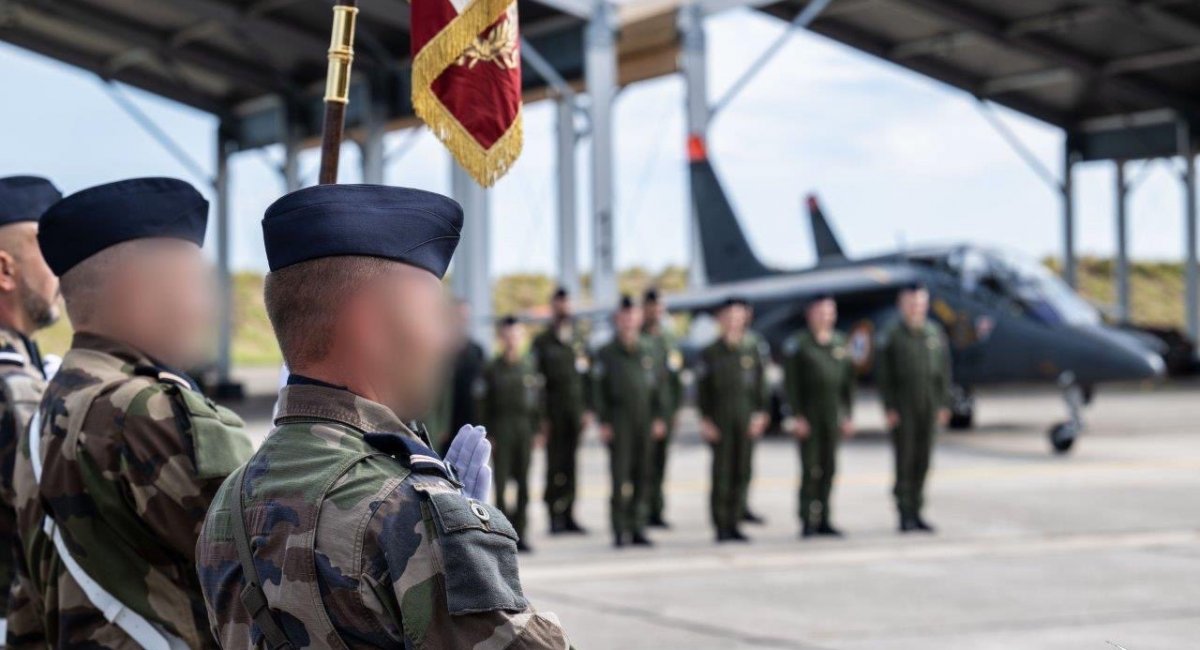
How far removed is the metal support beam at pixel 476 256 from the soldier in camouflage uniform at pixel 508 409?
25.8 ft

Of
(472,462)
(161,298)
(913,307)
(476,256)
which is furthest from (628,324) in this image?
(476,256)

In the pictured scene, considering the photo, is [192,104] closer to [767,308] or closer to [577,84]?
[577,84]

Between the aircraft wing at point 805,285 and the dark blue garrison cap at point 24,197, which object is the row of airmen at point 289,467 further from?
the aircraft wing at point 805,285

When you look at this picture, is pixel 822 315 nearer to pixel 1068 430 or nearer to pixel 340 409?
pixel 1068 430

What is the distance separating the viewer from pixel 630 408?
8672mm

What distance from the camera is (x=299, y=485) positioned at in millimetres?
1438

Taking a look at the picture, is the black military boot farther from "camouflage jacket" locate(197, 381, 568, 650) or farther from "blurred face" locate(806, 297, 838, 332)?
"camouflage jacket" locate(197, 381, 568, 650)

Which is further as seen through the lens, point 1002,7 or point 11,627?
point 1002,7

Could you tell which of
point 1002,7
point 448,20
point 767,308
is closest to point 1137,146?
point 1002,7

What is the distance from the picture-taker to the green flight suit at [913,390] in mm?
8594

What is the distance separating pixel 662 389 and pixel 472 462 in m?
7.42

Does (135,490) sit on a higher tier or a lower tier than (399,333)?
lower

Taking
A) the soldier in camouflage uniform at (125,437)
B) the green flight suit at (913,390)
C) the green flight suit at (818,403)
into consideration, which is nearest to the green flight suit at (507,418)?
the green flight suit at (818,403)

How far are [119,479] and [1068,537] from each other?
7.20 metres
